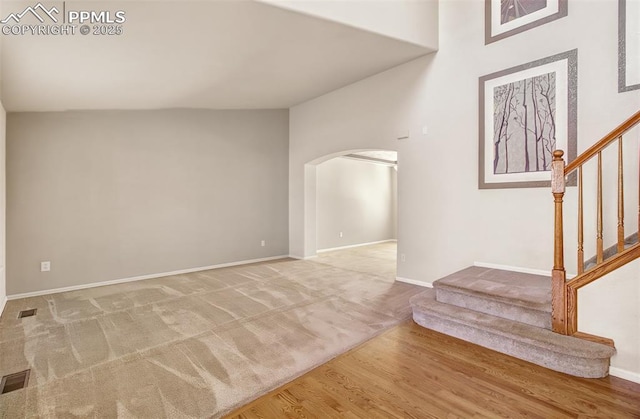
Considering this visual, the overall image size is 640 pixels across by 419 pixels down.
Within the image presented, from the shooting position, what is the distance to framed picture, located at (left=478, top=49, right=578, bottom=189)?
10.5 ft

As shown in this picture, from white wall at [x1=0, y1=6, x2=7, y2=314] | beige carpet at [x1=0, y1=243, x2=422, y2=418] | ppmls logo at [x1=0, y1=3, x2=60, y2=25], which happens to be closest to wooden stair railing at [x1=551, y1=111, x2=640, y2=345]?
beige carpet at [x1=0, y1=243, x2=422, y2=418]

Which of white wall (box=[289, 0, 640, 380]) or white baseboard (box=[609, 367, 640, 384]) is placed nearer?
white baseboard (box=[609, 367, 640, 384])

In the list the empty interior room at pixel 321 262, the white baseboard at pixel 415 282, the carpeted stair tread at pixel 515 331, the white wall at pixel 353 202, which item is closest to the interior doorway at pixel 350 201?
the white wall at pixel 353 202

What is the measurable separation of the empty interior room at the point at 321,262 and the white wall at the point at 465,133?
22 millimetres

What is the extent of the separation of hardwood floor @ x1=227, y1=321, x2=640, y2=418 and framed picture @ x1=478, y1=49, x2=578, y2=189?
6.69ft

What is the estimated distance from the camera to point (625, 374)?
2.23m

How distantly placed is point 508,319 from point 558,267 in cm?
64

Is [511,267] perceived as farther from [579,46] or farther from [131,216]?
[131,216]

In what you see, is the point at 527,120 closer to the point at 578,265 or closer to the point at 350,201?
the point at 578,265

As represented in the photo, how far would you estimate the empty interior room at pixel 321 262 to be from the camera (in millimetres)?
2230

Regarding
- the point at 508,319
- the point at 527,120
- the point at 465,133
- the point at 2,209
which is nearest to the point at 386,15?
the point at 465,133

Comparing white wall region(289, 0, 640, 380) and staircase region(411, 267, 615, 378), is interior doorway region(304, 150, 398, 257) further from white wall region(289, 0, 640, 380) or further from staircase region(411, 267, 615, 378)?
staircase region(411, 267, 615, 378)

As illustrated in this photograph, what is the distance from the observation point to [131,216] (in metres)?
5.06

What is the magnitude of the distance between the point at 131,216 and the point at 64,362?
116 inches
